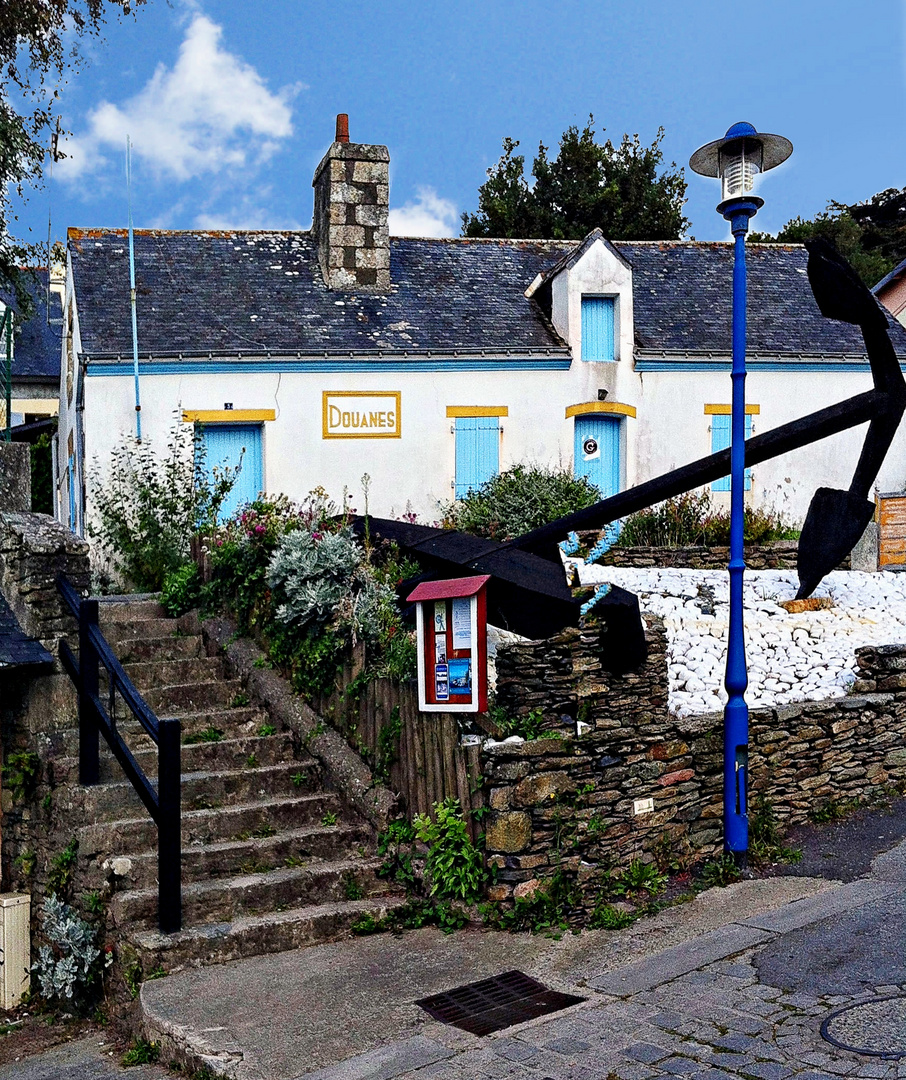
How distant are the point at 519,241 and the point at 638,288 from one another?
2.43 m

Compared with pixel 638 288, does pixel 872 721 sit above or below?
below

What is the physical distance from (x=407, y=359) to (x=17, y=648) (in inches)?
417

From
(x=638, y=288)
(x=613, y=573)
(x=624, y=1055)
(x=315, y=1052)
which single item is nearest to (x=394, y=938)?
(x=315, y=1052)

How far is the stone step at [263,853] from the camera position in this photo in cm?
682

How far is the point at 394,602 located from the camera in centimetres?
804

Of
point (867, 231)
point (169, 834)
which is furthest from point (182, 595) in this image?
point (867, 231)

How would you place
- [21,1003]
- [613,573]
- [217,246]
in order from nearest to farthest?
[21,1003] → [613,573] → [217,246]

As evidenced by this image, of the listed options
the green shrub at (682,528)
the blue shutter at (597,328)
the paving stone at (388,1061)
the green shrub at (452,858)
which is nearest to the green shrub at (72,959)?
the green shrub at (452,858)

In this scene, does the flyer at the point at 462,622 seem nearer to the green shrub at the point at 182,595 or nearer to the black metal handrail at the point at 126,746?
the black metal handrail at the point at 126,746

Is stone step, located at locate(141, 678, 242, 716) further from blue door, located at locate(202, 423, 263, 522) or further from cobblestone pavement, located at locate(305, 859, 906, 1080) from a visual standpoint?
blue door, located at locate(202, 423, 263, 522)

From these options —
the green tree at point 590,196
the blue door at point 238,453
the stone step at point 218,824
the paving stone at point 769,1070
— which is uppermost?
the green tree at point 590,196

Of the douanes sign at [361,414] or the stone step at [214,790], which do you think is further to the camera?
the douanes sign at [361,414]

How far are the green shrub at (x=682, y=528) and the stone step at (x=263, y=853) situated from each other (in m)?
8.21

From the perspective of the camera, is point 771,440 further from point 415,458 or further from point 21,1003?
point 415,458
